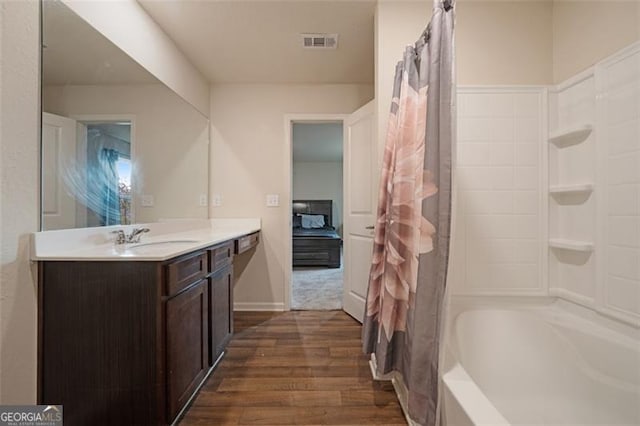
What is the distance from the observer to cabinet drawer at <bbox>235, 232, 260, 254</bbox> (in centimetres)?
223

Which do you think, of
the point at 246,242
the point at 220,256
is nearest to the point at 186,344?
the point at 220,256

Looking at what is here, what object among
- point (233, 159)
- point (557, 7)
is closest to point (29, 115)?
point (233, 159)

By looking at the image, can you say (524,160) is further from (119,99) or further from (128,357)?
(119,99)

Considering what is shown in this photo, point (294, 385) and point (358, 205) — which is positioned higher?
point (358, 205)

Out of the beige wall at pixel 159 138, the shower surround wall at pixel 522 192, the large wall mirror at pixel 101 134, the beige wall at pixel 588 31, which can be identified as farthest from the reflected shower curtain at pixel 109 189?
the beige wall at pixel 588 31

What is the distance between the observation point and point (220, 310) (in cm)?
187

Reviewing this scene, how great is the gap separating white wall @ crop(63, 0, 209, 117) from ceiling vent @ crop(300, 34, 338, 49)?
3.49ft

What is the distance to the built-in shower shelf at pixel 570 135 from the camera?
1515mm

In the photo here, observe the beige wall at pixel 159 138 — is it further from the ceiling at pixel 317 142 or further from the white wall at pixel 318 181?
the white wall at pixel 318 181

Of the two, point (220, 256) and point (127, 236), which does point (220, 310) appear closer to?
point (220, 256)

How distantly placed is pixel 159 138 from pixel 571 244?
283 centimetres

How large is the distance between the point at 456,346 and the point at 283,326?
5.25 ft

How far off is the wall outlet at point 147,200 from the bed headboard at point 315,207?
524cm

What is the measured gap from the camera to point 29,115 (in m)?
1.17
